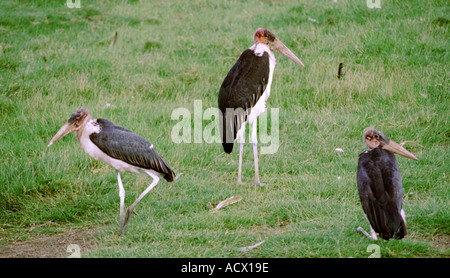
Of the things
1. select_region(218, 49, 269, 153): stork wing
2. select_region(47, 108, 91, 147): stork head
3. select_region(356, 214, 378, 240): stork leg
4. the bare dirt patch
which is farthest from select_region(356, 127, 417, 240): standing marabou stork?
select_region(47, 108, 91, 147): stork head

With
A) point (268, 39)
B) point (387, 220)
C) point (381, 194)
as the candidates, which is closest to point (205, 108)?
point (268, 39)

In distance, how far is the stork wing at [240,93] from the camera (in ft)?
20.6

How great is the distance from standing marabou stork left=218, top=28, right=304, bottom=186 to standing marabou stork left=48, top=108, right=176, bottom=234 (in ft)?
4.06

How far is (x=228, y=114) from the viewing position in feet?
20.7

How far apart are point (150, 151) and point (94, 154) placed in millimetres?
485

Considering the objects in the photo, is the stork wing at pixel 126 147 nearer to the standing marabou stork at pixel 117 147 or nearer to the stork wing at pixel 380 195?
the standing marabou stork at pixel 117 147

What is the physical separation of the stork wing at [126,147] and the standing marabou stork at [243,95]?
4.15ft

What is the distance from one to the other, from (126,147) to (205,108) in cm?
293

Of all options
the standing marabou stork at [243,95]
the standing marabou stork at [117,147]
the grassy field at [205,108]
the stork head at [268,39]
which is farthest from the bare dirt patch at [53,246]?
the stork head at [268,39]

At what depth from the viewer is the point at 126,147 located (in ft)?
16.7

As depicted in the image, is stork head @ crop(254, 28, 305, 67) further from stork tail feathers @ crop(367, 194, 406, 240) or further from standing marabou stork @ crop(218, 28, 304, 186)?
stork tail feathers @ crop(367, 194, 406, 240)

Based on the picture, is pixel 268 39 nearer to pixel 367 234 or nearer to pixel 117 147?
pixel 117 147
